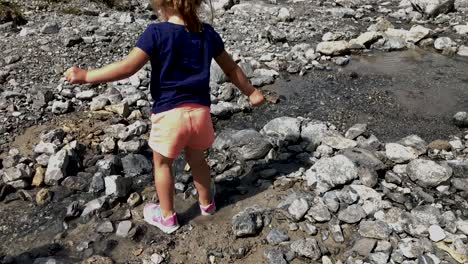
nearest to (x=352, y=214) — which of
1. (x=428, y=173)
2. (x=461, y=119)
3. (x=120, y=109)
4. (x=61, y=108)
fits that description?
(x=428, y=173)

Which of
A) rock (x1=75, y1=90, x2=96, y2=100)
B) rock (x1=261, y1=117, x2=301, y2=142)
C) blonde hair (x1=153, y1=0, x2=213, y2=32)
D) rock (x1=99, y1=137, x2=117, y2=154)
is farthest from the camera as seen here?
rock (x1=75, y1=90, x2=96, y2=100)

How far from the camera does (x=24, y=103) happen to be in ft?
18.0

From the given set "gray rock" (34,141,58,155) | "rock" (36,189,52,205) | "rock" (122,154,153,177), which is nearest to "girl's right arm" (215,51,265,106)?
"rock" (122,154,153,177)

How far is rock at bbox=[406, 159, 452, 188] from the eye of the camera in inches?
163

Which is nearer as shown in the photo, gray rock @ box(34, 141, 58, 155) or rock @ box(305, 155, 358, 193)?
rock @ box(305, 155, 358, 193)

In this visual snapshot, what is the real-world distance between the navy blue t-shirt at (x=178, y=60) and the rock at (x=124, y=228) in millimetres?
983

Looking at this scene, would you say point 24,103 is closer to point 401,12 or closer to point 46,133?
point 46,133

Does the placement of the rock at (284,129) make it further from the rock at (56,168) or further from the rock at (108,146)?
the rock at (56,168)

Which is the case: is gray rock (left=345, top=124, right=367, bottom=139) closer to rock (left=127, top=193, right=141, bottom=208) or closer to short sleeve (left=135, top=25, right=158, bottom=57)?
rock (left=127, top=193, right=141, bottom=208)

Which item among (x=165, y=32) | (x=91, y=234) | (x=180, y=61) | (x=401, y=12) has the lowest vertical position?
(x=401, y=12)

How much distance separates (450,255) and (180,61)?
2.28m

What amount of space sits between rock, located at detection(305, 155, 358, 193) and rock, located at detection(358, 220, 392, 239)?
49 centimetres

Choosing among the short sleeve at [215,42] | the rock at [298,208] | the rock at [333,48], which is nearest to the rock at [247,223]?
the rock at [298,208]

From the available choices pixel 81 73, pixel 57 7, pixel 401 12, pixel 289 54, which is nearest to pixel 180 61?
pixel 81 73
